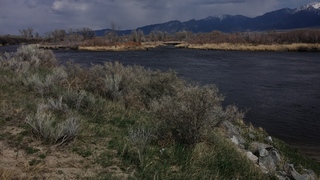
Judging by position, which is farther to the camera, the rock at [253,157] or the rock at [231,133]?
the rock at [231,133]

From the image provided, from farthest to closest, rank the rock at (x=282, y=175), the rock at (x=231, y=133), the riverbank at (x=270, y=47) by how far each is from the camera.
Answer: the riverbank at (x=270, y=47) → the rock at (x=231, y=133) → the rock at (x=282, y=175)

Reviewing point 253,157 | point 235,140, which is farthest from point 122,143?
point 235,140

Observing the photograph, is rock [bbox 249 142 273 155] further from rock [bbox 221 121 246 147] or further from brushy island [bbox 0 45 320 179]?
rock [bbox 221 121 246 147]

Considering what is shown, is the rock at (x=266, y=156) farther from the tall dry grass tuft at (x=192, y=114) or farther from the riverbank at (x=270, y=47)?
the riverbank at (x=270, y=47)

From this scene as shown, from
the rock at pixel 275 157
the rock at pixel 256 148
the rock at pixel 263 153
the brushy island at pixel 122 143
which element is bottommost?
the rock at pixel 275 157

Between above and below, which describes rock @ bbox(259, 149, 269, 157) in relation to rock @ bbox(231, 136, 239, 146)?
below

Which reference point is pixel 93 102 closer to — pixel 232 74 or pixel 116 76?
pixel 116 76

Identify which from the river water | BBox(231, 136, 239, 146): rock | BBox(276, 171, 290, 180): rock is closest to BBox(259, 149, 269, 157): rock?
BBox(231, 136, 239, 146): rock

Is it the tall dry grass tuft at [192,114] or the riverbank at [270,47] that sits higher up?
the tall dry grass tuft at [192,114]

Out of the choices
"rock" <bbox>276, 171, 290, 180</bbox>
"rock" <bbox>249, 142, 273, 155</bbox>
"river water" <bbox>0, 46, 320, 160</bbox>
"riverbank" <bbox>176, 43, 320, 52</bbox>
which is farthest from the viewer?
"riverbank" <bbox>176, 43, 320, 52</bbox>

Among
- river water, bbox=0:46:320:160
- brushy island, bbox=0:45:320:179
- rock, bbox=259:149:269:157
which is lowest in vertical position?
river water, bbox=0:46:320:160

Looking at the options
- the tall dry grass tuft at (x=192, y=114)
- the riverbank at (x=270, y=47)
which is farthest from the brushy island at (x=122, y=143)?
the riverbank at (x=270, y=47)

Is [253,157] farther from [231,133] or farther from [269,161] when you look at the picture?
[231,133]

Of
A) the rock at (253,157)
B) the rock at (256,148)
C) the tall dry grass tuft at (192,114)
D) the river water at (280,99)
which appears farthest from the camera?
the river water at (280,99)
